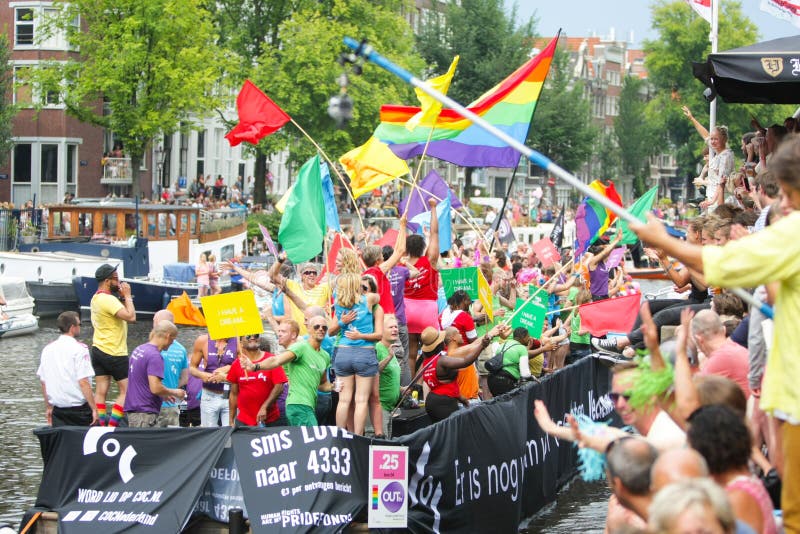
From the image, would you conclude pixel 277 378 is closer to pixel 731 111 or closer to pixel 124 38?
pixel 124 38

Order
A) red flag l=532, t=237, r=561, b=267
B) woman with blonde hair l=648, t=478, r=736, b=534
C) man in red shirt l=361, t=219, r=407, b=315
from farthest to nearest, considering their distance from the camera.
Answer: red flag l=532, t=237, r=561, b=267 < man in red shirt l=361, t=219, r=407, b=315 < woman with blonde hair l=648, t=478, r=736, b=534

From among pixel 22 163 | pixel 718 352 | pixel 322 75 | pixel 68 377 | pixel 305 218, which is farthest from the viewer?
pixel 22 163

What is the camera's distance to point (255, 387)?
38.5ft

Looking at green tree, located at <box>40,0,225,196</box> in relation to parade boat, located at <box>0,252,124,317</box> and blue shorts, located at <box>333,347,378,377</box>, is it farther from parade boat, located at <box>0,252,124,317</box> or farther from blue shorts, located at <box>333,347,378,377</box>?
blue shorts, located at <box>333,347,378,377</box>

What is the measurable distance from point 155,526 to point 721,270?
6581 mm

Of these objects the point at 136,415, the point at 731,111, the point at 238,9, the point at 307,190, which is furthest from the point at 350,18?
the point at 136,415

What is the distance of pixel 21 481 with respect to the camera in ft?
48.0

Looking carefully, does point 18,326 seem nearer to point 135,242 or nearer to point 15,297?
point 15,297

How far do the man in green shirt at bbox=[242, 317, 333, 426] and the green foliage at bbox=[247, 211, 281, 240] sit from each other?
37.7 metres

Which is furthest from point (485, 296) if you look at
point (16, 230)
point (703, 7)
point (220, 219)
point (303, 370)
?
point (220, 219)

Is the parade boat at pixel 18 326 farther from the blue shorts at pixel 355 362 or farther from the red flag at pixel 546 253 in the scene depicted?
the blue shorts at pixel 355 362

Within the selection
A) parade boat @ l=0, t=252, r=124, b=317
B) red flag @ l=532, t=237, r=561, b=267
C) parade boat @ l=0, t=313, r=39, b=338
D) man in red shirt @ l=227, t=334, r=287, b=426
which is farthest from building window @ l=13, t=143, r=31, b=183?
man in red shirt @ l=227, t=334, r=287, b=426

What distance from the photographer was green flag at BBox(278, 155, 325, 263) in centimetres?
1602

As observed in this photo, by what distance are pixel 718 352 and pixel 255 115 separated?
10.7 metres
